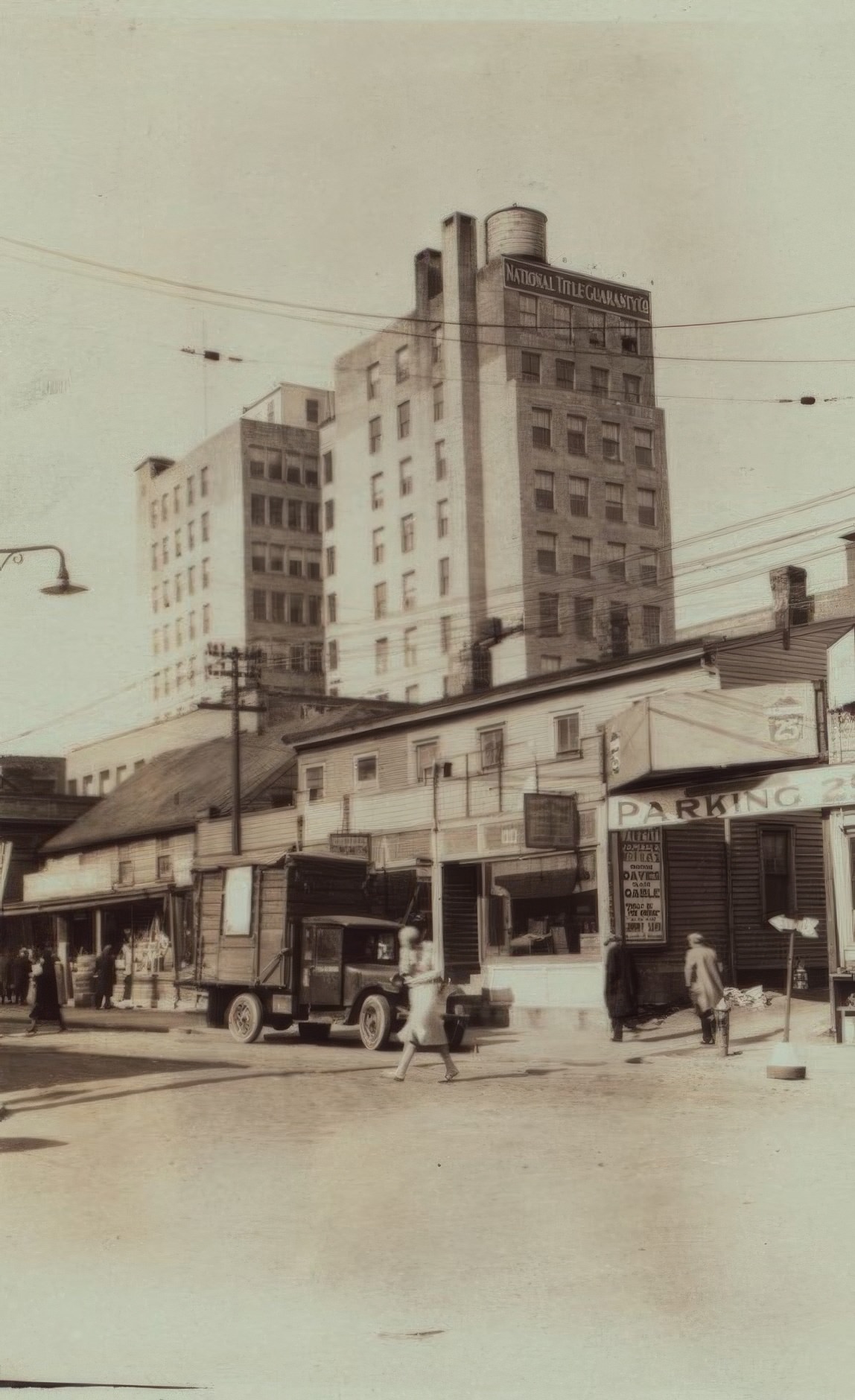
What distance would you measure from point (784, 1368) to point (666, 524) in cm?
6781

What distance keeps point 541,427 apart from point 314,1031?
151ft

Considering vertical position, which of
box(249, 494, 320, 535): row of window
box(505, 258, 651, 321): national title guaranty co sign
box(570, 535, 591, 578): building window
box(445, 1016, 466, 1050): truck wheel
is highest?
box(505, 258, 651, 321): national title guaranty co sign

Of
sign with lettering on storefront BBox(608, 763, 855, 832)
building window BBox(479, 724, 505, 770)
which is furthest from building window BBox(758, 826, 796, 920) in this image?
building window BBox(479, 724, 505, 770)

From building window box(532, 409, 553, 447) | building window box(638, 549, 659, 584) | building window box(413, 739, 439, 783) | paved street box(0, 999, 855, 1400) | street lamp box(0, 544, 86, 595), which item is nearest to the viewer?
paved street box(0, 999, 855, 1400)

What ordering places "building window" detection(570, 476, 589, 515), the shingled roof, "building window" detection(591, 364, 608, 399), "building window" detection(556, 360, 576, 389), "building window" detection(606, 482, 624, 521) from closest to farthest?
the shingled roof < "building window" detection(570, 476, 589, 515) < "building window" detection(556, 360, 576, 389) < "building window" detection(606, 482, 624, 521) < "building window" detection(591, 364, 608, 399)

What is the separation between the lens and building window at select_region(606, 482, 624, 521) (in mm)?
69250

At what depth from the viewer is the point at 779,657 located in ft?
97.1

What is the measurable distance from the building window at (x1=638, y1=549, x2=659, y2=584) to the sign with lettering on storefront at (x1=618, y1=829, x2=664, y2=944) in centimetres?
4323

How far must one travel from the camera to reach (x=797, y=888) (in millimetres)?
30656

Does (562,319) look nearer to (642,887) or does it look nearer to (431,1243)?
(642,887)

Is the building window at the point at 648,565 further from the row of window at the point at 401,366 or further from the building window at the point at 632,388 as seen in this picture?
the row of window at the point at 401,366

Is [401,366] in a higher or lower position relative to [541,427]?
higher

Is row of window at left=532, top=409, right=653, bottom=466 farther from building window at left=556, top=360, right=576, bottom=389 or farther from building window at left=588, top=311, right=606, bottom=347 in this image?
building window at left=588, top=311, right=606, bottom=347

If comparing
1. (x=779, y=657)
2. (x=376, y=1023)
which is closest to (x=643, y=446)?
(x=779, y=657)
